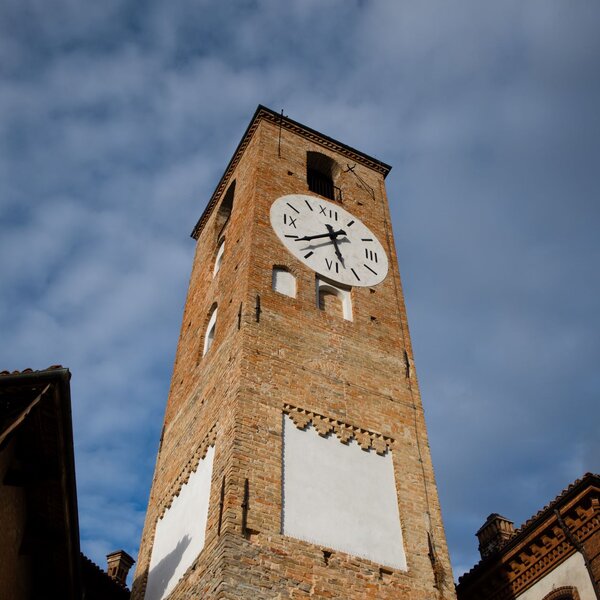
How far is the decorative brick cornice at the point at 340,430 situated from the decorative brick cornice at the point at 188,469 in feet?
4.50

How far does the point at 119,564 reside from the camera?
56.3 feet

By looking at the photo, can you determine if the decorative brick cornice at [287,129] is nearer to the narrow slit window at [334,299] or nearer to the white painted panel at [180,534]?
the narrow slit window at [334,299]

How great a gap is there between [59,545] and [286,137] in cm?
1350

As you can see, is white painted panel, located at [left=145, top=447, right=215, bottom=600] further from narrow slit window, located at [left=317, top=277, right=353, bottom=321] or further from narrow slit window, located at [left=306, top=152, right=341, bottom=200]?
narrow slit window, located at [left=306, top=152, right=341, bottom=200]

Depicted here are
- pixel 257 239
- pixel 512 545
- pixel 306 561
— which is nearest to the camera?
pixel 306 561

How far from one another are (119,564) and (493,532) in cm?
827

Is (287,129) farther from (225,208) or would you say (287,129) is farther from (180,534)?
(180,534)

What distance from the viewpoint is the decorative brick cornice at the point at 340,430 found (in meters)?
12.2

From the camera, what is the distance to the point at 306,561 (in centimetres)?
1027

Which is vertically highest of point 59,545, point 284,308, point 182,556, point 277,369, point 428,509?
point 284,308

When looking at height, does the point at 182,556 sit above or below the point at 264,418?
below

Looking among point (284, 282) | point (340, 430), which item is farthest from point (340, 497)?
point (284, 282)

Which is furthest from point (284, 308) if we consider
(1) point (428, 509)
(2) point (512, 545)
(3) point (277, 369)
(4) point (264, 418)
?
(2) point (512, 545)

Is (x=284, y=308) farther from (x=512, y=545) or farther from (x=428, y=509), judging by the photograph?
(x=512, y=545)
